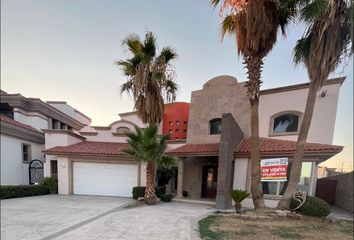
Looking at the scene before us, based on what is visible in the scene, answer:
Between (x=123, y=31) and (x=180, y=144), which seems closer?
(x=123, y=31)

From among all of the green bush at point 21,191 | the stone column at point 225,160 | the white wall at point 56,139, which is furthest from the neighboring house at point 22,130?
the stone column at point 225,160

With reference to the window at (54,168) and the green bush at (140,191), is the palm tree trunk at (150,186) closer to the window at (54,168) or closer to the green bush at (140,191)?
the green bush at (140,191)

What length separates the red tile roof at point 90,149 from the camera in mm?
15102

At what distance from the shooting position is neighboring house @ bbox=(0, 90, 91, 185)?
15.3 metres

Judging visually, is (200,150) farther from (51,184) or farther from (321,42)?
(51,184)

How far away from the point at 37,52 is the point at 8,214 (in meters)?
8.59

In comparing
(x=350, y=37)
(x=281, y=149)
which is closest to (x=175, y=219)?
(x=281, y=149)

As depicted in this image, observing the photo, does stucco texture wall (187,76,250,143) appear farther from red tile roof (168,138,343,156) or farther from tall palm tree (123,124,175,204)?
tall palm tree (123,124,175,204)

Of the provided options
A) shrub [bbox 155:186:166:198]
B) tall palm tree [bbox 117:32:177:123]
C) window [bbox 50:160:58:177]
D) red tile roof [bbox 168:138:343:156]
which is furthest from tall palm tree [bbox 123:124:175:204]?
window [bbox 50:160:58:177]

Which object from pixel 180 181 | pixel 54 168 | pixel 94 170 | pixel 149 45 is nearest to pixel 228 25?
pixel 149 45

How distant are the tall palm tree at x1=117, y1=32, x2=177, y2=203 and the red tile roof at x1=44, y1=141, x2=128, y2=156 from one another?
4403mm

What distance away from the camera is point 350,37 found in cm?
830

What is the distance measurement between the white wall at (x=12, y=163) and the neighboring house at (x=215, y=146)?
7.86 ft

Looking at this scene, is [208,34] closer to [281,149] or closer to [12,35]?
[281,149]
